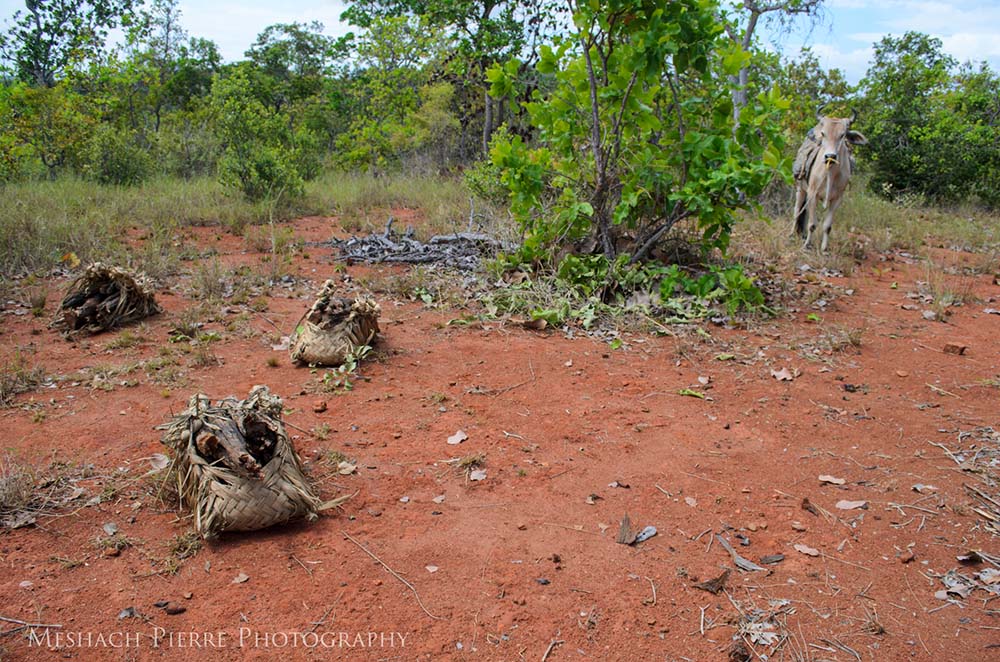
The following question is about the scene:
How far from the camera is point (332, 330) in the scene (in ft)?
15.3

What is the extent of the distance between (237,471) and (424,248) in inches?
198

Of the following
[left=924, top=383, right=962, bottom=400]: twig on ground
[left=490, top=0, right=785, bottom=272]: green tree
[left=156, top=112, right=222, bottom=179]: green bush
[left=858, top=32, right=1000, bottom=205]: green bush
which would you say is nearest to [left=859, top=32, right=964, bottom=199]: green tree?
[left=858, top=32, right=1000, bottom=205]: green bush

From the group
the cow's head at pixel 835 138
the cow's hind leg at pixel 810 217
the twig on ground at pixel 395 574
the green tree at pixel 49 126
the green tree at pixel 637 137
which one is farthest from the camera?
the green tree at pixel 49 126

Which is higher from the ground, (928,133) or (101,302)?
(928,133)

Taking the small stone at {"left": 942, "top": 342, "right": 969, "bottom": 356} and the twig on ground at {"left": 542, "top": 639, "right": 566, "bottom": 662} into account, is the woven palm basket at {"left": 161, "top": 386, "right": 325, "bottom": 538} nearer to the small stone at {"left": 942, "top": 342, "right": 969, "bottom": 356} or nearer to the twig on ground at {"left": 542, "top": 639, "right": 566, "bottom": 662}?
the twig on ground at {"left": 542, "top": 639, "right": 566, "bottom": 662}

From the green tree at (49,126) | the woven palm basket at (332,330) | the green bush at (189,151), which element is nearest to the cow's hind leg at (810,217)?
the woven palm basket at (332,330)

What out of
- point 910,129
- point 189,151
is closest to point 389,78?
point 189,151

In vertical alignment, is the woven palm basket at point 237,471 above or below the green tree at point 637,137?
below

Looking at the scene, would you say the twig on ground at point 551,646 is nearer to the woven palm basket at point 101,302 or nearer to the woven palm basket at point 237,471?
the woven palm basket at point 237,471

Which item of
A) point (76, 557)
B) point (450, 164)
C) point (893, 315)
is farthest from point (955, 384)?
point (450, 164)

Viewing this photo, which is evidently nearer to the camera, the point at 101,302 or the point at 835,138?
the point at 101,302

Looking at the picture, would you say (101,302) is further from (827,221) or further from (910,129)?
(910,129)

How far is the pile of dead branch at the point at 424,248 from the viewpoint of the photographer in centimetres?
730

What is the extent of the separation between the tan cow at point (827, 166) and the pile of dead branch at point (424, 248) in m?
3.98
